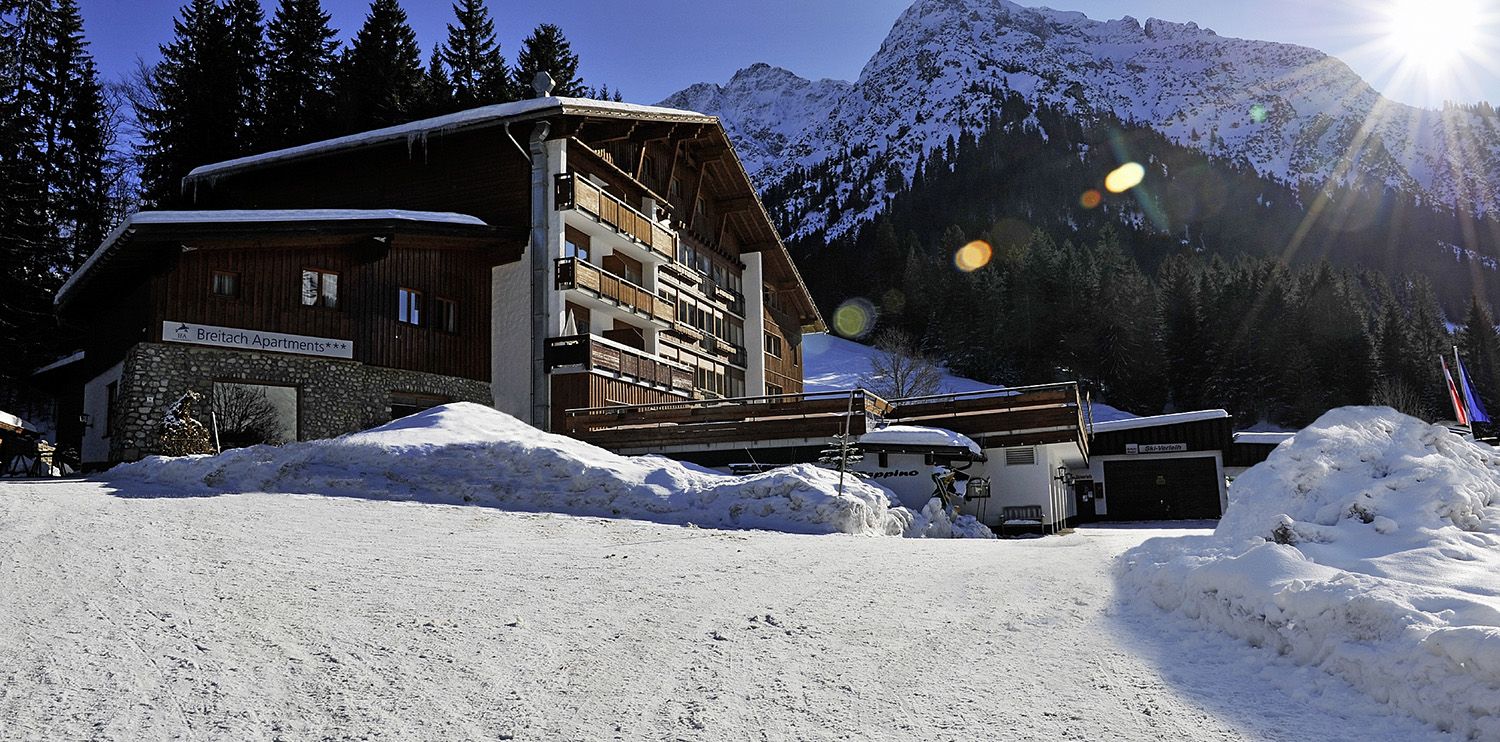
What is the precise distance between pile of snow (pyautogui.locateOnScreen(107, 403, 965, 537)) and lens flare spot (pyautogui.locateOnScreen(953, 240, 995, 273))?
71.0 metres

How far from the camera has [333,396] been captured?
23.2m

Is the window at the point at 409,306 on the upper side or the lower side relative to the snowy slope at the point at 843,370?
lower

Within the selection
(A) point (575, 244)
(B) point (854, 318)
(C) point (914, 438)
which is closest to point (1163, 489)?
(C) point (914, 438)

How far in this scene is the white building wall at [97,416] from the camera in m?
24.8

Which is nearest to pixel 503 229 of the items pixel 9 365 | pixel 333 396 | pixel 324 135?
pixel 333 396

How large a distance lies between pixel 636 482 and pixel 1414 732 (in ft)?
37.0

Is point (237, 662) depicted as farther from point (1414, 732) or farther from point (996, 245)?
point (996, 245)

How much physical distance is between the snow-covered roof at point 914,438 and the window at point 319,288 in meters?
13.1

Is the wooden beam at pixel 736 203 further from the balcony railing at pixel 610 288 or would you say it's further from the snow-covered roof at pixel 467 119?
the snow-covered roof at pixel 467 119

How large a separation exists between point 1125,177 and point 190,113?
130 m

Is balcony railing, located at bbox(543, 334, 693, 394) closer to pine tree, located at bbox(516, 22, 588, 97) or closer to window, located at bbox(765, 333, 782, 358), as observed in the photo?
window, located at bbox(765, 333, 782, 358)

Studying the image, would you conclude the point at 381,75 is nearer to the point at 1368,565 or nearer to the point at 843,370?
the point at 843,370

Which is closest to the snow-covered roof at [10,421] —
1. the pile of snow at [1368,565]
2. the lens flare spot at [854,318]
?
the pile of snow at [1368,565]

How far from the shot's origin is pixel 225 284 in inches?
863
